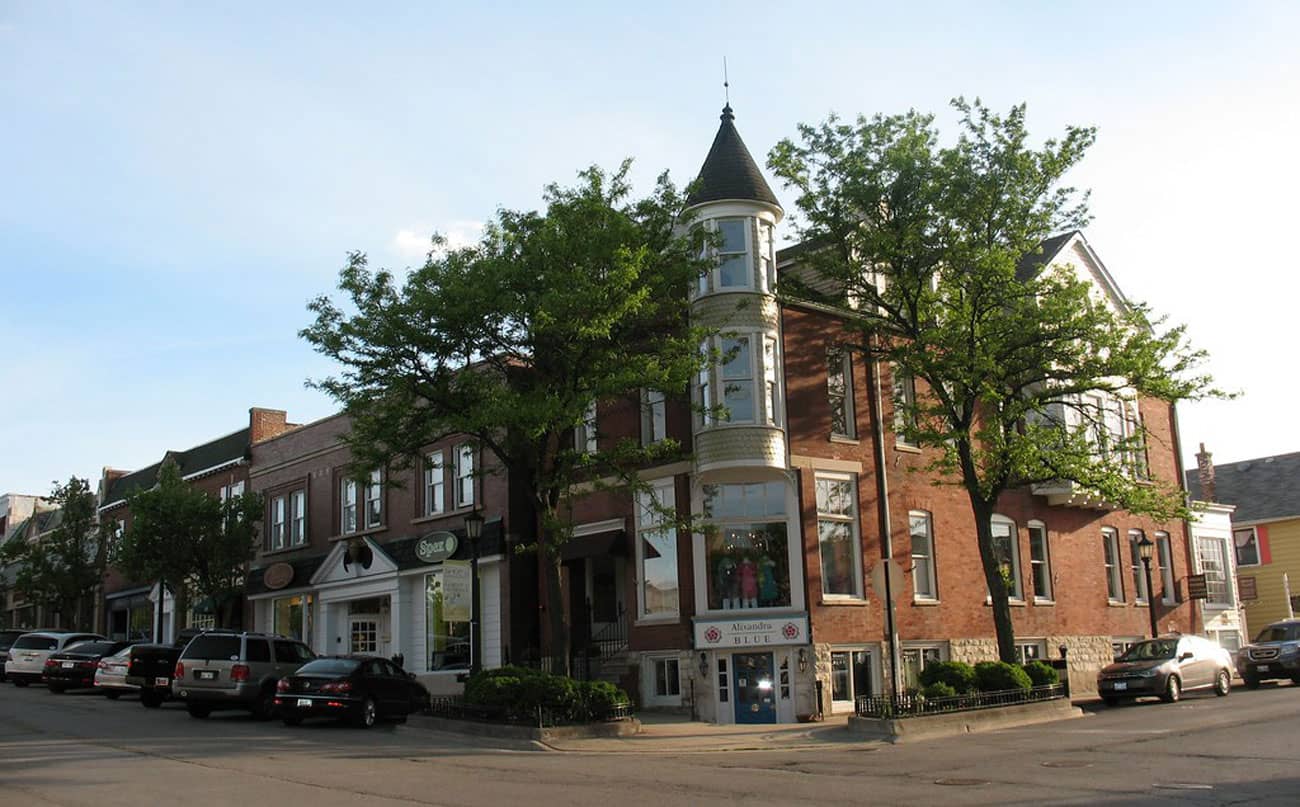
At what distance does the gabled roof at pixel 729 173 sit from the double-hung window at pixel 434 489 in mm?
11717

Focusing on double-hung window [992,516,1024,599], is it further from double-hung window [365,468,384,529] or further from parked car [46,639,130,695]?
parked car [46,639,130,695]

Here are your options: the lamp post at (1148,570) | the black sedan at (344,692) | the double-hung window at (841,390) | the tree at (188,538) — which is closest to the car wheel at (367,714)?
the black sedan at (344,692)

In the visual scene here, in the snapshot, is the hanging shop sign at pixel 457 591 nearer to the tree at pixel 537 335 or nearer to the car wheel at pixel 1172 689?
the tree at pixel 537 335

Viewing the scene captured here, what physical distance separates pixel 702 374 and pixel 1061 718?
33.6ft

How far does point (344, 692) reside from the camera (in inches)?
880

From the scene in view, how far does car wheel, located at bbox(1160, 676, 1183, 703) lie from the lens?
25516 millimetres

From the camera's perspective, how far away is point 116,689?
98.6 ft

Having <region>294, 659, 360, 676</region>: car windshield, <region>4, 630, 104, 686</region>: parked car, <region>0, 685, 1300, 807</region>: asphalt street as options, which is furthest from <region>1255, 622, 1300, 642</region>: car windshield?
<region>4, 630, 104, 686</region>: parked car

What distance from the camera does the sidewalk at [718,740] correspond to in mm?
18750

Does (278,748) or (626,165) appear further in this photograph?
(626,165)

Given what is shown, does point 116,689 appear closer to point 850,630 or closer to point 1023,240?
point 850,630

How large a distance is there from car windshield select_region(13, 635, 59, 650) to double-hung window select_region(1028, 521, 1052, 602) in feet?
93.8

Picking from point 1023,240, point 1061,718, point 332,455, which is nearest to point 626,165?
point 1023,240

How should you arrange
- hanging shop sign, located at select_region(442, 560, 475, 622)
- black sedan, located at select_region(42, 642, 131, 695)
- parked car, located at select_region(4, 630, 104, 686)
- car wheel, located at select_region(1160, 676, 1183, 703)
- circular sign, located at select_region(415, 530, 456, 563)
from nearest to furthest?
hanging shop sign, located at select_region(442, 560, 475, 622), car wheel, located at select_region(1160, 676, 1183, 703), circular sign, located at select_region(415, 530, 456, 563), black sedan, located at select_region(42, 642, 131, 695), parked car, located at select_region(4, 630, 104, 686)
